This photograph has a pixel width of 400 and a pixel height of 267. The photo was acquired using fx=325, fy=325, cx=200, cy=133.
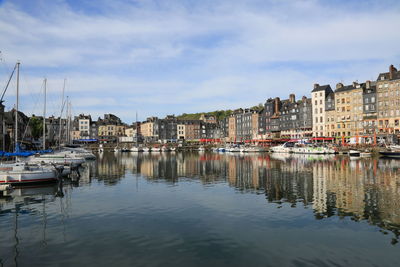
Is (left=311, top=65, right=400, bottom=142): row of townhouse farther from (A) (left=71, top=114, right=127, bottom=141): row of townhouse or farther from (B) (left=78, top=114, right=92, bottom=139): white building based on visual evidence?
(B) (left=78, top=114, right=92, bottom=139): white building

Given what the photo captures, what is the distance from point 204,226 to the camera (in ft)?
61.8

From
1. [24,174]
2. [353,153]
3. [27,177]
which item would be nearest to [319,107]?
[353,153]

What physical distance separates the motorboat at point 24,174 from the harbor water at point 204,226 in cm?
123

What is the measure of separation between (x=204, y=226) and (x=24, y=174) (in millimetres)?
22754

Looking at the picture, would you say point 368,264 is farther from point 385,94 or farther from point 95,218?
point 385,94

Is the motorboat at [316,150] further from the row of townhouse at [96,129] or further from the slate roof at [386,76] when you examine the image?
the row of townhouse at [96,129]

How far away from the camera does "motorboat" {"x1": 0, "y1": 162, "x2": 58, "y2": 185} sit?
32125mm

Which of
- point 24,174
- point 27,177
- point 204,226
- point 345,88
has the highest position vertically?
point 345,88

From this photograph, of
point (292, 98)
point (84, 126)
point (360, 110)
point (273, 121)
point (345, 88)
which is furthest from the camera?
point (84, 126)

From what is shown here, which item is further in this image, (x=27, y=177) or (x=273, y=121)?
(x=273, y=121)

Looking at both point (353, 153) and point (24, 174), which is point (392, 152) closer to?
point (353, 153)

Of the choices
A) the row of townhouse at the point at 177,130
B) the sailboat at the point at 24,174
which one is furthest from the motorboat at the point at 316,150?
the row of townhouse at the point at 177,130

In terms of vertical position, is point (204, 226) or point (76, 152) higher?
point (76, 152)

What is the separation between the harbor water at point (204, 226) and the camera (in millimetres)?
14086
